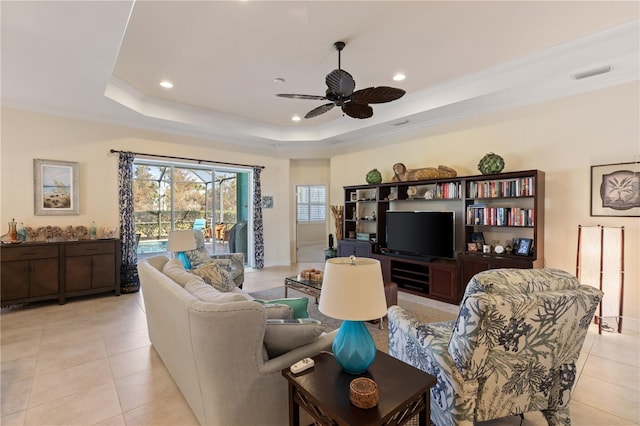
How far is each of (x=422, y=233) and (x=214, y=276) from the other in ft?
11.5

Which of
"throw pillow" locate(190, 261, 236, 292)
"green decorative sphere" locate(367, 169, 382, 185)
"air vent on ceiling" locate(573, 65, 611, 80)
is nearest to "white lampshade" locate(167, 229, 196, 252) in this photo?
"throw pillow" locate(190, 261, 236, 292)

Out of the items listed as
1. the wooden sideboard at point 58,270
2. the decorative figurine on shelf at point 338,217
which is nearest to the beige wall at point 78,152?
the wooden sideboard at point 58,270

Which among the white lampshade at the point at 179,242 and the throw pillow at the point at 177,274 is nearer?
the throw pillow at the point at 177,274

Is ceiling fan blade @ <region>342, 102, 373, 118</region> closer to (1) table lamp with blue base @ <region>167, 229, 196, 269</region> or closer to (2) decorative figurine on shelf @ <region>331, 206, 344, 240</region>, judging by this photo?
(1) table lamp with blue base @ <region>167, 229, 196, 269</region>

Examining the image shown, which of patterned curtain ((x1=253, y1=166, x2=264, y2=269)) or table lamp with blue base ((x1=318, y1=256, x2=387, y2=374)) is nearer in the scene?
table lamp with blue base ((x1=318, y1=256, x2=387, y2=374))

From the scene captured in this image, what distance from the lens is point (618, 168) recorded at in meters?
3.47

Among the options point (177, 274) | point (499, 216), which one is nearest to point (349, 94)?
point (177, 274)

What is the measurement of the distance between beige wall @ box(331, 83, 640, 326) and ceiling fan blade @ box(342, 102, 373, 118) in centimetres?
232

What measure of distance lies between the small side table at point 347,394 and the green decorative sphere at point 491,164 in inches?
144

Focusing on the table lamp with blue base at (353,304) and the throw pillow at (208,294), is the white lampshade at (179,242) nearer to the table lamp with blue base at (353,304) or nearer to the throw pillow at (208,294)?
the throw pillow at (208,294)

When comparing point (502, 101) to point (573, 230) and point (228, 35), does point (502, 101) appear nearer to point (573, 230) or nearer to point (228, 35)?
point (573, 230)

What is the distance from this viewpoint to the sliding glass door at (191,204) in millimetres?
5773


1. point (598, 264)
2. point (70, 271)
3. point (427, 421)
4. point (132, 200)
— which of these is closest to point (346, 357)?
point (427, 421)

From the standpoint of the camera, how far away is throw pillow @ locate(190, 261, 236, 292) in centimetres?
278
